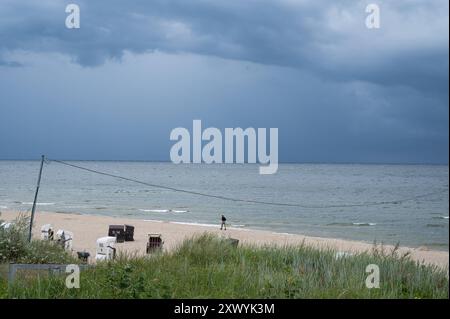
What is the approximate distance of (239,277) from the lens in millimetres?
7824

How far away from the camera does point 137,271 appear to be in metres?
8.17

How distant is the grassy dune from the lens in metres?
6.89

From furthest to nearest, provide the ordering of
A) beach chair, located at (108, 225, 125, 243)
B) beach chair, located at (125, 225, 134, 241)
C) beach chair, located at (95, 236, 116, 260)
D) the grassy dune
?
1. beach chair, located at (125, 225, 134, 241)
2. beach chair, located at (108, 225, 125, 243)
3. beach chair, located at (95, 236, 116, 260)
4. the grassy dune

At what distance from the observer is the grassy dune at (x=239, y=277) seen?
689 cm

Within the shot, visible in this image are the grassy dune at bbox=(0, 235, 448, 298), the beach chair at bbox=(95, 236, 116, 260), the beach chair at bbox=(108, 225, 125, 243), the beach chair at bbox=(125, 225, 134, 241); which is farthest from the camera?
the beach chair at bbox=(125, 225, 134, 241)

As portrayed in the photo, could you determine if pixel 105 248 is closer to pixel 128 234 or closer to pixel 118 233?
pixel 118 233

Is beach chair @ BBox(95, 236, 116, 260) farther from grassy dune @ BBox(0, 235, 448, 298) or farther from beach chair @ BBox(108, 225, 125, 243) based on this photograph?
beach chair @ BBox(108, 225, 125, 243)

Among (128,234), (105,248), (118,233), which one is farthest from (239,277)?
(128,234)

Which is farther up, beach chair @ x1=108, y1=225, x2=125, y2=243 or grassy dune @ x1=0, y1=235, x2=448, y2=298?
grassy dune @ x1=0, y1=235, x2=448, y2=298

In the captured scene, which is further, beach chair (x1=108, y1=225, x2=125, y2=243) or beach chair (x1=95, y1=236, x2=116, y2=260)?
beach chair (x1=108, y1=225, x2=125, y2=243)

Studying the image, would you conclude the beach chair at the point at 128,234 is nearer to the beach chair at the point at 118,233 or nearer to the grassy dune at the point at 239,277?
the beach chair at the point at 118,233

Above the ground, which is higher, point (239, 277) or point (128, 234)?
point (239, 277)

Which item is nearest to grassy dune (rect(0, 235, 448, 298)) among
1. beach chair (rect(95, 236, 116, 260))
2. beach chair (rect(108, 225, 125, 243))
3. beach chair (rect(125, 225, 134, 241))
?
beach chair (rect(95, 236, 116, 260))

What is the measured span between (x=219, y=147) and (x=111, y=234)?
1130cm
